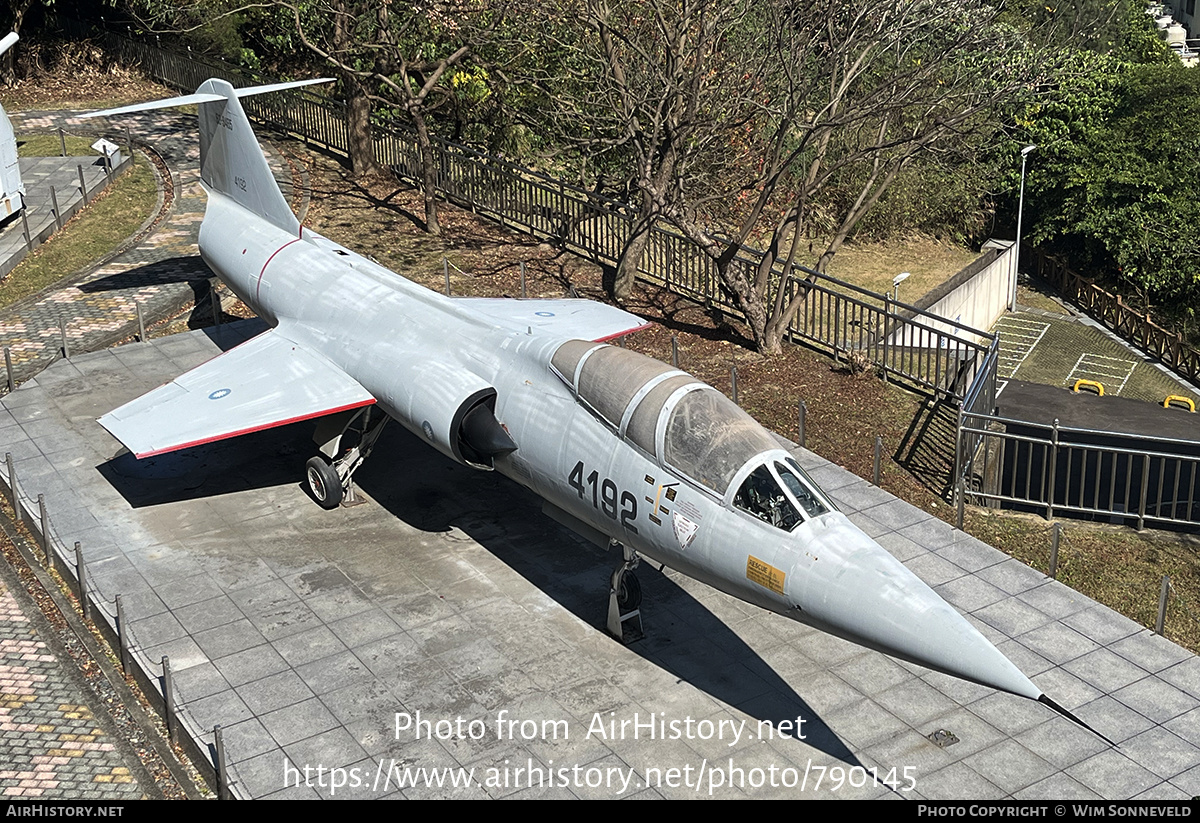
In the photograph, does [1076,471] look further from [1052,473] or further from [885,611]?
[885,611]

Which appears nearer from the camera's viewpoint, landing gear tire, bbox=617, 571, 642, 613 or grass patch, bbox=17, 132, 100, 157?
landing gear tire, bbox=617, 571, 642, 613

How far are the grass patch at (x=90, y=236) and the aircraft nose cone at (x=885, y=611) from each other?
2155 cm

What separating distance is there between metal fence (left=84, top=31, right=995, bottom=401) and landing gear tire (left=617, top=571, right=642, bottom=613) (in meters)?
8.96

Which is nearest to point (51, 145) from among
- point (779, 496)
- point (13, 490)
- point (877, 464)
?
point (13, 490)

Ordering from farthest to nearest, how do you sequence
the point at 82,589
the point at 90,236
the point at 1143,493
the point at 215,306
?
the point at 90,236
the point at 215,306
the point at 1143,493
the point at 82,589

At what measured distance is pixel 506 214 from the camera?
31.7m

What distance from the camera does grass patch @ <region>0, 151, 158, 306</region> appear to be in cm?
2812

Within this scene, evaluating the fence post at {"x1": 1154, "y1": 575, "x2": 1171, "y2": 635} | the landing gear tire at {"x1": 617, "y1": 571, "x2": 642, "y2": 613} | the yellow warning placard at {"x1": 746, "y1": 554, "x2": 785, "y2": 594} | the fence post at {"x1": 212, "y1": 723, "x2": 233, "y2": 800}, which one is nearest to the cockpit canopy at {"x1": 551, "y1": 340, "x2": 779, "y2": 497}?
the yellow warning placard at {"x1": 746, "y1": 554, "x2": 785, "y2": 594}

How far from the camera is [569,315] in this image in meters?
21.2

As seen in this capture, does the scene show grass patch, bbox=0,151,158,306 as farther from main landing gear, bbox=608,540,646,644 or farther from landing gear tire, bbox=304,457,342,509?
main landing gear, bbox=608,540,646,644

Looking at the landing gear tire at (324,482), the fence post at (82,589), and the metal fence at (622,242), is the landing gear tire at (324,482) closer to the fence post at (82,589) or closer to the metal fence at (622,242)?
the fence post at (82,589)

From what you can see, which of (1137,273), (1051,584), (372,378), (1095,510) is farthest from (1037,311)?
(372,378)

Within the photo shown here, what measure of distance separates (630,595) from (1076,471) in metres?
11.6

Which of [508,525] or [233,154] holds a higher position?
[233,154]
